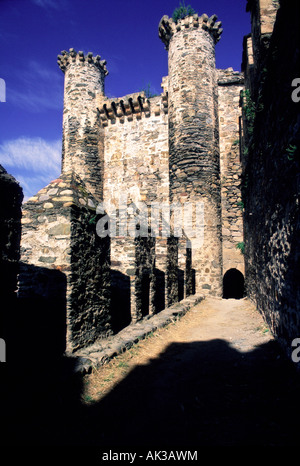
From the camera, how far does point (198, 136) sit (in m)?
12.1

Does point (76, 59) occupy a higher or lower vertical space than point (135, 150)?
higher

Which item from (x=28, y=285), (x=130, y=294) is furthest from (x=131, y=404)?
(x=130, y=294)

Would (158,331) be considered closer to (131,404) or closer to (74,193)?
(131,404)

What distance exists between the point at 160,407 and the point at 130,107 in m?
14.9

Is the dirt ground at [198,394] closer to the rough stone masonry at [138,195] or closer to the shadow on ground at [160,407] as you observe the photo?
the shadow on ground at [160,407]

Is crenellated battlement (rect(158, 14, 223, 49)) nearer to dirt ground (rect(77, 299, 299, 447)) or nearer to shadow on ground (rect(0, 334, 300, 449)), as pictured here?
dirt ground (rect(77, 299, 299, 447))

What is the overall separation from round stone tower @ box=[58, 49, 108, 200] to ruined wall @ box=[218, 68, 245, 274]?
6680 mm

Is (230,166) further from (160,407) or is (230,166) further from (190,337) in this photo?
(160,407)

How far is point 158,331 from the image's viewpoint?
5820 mm

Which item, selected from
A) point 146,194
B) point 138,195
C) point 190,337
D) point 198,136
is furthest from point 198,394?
point 138,195

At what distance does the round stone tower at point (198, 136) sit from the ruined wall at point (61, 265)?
7.80 metres
